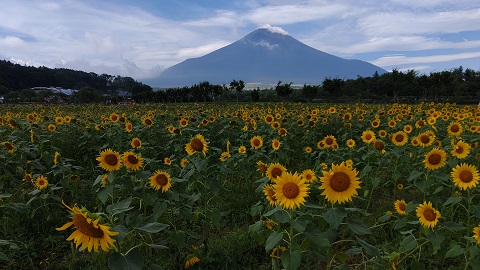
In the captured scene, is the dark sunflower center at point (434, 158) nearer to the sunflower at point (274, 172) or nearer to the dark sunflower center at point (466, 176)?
the dark sunflower center at point (466, 176)

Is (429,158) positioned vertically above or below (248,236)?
above

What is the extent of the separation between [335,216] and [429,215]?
3.48ft

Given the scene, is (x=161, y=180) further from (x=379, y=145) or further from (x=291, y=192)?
(x=379, y=145)

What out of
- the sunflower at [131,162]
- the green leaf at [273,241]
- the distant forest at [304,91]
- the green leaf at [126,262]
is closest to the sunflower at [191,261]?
the sunflower at [131,162]

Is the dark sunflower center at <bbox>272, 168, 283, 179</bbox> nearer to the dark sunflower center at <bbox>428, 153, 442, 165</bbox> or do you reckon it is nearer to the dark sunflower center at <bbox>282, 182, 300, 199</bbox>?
the dark sunflower center at <bbox>282, 182, 300, 199</bbox>

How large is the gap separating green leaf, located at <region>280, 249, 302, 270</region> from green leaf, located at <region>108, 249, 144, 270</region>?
76 centimetres

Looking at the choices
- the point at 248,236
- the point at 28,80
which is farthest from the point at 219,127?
the point at 28,80

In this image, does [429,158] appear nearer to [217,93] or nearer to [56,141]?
[56,141]

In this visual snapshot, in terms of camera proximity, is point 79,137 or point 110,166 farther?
point 79,137

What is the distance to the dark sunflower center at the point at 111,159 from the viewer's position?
2.59 m

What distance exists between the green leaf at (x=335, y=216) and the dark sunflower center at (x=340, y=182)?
0.12m

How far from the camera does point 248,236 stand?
3.49 meters

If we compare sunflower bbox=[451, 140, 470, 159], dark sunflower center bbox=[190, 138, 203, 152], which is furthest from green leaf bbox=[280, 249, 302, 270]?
sunflower bbox=[451, 140, 470, 159]

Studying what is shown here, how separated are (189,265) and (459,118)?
619 cm
